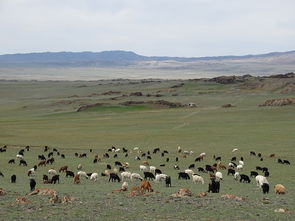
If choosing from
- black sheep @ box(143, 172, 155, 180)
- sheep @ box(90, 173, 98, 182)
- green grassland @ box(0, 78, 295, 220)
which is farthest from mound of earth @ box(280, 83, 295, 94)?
sheep @ box(90, 173, 98, 182)

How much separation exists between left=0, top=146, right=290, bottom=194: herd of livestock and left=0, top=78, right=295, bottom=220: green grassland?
322 millimetres

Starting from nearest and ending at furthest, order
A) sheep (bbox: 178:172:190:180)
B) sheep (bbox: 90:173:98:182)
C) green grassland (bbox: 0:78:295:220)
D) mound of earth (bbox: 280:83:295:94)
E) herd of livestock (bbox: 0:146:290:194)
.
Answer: green grassland (bbox: 0:78:295:220) → herd of livestock (bbox: 0:146:290:194) → sheep (bbox: 90:173:98:182) → sheep (bbox: 178:172:190:180) → mound of earth (bbox: 280:83:295:94)

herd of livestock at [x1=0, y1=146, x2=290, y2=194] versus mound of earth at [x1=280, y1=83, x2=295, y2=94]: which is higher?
mound of earth at [x1=280, y1=83, x2=295, y2=94]

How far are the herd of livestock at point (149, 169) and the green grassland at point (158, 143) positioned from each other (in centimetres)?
32

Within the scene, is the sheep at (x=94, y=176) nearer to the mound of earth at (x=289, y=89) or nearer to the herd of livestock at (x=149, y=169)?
the herd of livestock at (x=149, y=169)

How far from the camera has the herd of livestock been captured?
67.4ft

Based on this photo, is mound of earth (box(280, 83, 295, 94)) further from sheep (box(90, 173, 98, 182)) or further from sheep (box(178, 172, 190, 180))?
sheep (box(90, 173, 98, 182))

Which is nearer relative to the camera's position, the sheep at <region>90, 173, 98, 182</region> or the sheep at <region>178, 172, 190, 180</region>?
the sheep at <region>90, 173, 98, 182</region>

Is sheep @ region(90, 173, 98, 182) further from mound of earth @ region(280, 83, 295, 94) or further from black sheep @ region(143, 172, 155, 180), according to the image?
mound of earth @ region(280, 83, 295, 94)

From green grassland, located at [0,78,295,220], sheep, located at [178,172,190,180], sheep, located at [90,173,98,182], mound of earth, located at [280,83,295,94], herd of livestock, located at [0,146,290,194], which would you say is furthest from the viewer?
mound of earth, located at [280,83,295,94]

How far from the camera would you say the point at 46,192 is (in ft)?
53.2

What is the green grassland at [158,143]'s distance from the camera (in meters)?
13.7

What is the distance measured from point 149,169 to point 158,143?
12.1m

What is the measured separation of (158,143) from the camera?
123ft
